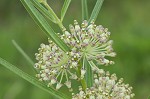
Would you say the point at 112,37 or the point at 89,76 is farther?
the point at 112,37

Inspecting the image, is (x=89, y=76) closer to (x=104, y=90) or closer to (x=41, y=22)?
(x=104, y=90)

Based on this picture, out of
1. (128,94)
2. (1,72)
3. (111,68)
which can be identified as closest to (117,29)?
(111,68)

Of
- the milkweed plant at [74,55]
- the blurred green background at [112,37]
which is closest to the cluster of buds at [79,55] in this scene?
the milkweed plant at [74,55]

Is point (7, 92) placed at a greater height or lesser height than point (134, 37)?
lesser

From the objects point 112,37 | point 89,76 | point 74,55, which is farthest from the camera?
point 112,37

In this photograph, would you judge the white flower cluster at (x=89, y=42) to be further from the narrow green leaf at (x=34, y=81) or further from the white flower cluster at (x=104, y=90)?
the narrow green leaf at (x=34, y=81)

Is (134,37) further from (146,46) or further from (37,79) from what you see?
(37,79)

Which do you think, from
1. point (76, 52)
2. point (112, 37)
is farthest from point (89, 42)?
point (112, 37)
